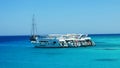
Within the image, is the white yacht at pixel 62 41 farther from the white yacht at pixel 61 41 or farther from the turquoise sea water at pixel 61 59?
the turquoise sea water at pixel 61 59

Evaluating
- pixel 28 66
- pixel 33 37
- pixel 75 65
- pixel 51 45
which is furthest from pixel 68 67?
pixel 33 37

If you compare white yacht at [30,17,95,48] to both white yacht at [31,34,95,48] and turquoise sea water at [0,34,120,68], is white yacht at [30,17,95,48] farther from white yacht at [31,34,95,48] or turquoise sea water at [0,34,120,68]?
turquoise sea water at [0,34,120,68]

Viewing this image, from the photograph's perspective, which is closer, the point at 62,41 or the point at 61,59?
the point at 61,59

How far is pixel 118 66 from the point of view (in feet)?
100

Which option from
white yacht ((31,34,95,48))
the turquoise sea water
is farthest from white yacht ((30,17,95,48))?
the turquoise sea water

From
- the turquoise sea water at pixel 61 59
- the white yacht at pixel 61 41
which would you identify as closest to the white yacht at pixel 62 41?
the white yacht at pixel 61 41

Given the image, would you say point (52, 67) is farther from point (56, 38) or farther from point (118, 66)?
point (56, 38)

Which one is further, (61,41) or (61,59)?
(61,41)

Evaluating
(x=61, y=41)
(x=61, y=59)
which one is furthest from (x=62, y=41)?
(x=61, y=59)

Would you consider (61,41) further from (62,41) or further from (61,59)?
(61,59)

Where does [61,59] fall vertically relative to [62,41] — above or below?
below

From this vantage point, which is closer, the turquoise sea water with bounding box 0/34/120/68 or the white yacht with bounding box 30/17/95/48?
the turquoise sea water with bounding box 0/34/120/68

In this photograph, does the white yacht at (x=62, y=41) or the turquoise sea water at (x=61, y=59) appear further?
the white yacht at (x=62, y=41)

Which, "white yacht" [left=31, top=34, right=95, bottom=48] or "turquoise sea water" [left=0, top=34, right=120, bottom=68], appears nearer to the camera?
"turquoise sea water" [left=0, top=34, right=120, bottom=68]
